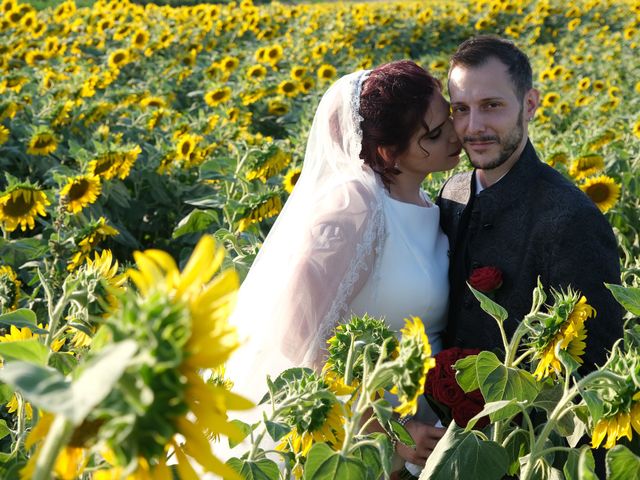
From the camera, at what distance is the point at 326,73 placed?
587 centimetres

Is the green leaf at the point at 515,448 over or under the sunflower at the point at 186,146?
over

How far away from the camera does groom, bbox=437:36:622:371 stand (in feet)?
5.90

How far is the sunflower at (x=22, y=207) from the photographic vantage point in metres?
2.54

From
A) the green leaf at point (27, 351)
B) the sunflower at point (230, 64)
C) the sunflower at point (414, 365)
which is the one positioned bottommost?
the sunflower at point (230, 64)

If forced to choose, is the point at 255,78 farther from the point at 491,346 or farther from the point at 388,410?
the point at 388,410

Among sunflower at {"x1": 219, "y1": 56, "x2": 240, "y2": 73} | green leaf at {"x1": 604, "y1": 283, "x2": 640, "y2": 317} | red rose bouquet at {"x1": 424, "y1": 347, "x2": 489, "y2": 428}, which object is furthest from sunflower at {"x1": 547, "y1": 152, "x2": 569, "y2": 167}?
sunflower at {"x1": 219, "y1": 56, "x2": 240, "y2": 73}

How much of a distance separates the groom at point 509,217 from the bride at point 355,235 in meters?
0.09

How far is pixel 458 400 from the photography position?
4.57 ft

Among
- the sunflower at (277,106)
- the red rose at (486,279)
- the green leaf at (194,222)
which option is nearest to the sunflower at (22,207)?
the green leaf at (194,222)

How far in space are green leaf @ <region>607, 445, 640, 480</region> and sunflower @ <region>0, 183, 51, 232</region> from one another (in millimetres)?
2094

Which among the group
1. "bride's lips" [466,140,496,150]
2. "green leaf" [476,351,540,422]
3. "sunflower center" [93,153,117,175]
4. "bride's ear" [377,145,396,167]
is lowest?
"sunflower center" [93,153,117,175]

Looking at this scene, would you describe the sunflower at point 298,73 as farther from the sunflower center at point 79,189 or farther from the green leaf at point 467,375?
the green leaf at point 467,375

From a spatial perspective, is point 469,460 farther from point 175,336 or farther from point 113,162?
point 113,162

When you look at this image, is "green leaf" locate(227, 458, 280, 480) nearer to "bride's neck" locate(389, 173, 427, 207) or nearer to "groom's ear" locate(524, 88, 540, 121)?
"bride's neck" locate(389, 173, 427, 207)
